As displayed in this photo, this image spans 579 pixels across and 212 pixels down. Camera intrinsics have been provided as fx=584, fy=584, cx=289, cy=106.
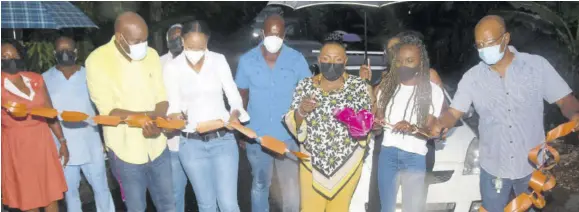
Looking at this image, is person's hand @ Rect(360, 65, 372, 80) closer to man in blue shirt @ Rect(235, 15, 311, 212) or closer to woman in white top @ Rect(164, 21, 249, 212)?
man in blue shirt @ Rect(235, 15, 311, 212)

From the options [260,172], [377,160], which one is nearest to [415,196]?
[377,160]

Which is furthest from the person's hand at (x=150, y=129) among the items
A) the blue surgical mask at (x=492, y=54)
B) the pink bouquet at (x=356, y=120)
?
the blue surgical mask at (x=492, y=54)

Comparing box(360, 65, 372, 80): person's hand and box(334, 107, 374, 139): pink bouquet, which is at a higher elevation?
box(360, 65, 372, 80): person's hand

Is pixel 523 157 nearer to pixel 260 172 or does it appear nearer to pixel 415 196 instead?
pixel 415 196

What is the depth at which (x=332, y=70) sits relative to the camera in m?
4.29

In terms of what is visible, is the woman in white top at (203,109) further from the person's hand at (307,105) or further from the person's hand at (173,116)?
the person's hand at (307,105)

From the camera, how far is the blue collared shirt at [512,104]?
417 centimetres

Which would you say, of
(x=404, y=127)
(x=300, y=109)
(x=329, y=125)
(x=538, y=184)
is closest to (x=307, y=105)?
(x=300, y=109)

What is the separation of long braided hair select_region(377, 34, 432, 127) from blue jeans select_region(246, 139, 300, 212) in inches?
34.9

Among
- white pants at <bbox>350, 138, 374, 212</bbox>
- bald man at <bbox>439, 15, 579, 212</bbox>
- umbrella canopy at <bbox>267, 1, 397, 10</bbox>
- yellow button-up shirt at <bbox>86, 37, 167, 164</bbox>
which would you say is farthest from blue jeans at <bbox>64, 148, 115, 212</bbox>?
bald man at <bbox>439, 15, 579, 212</bbox>

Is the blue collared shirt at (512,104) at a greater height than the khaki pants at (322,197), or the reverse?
the blue collared shirt at (512,104)

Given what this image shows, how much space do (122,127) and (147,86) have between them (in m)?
0.35

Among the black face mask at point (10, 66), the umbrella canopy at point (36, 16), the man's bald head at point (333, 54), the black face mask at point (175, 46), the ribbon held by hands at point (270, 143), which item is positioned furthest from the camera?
the umbrella canopy at point (36, 16)

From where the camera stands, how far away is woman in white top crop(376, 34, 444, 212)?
174 inches
